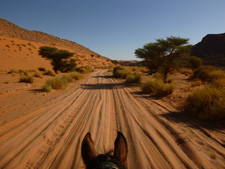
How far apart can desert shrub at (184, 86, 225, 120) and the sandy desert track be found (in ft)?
1.99

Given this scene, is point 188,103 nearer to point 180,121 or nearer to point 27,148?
point 180,121

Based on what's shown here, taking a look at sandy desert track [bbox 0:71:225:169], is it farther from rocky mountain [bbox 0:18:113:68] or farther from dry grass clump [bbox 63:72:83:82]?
rocky mountain [bbox 0:18:113:68]

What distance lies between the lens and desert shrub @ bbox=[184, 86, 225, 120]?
315 cm

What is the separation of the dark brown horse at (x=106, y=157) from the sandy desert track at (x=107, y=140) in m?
0.61

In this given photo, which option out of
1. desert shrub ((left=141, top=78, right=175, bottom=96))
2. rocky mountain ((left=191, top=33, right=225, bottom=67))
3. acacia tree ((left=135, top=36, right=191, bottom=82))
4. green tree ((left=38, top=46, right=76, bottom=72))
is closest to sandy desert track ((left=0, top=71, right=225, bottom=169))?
desert shrub ((left=141, top=78, right=175, bottom=96))

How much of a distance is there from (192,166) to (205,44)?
88.6 meters

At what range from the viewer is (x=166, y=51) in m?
9.81

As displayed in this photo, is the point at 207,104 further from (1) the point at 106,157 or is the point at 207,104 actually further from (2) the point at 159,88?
(1) the point at 106,157

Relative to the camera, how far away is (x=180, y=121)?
11.2 feet

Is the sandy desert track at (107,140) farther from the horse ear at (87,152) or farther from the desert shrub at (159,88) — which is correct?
the desert shrub at (159,88)

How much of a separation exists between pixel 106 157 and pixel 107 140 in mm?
1407

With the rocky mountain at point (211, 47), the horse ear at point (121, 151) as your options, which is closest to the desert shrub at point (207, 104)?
the horse ear at point (121, 151)

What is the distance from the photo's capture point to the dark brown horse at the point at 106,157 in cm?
121

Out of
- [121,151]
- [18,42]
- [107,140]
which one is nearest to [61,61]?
[18,42]
